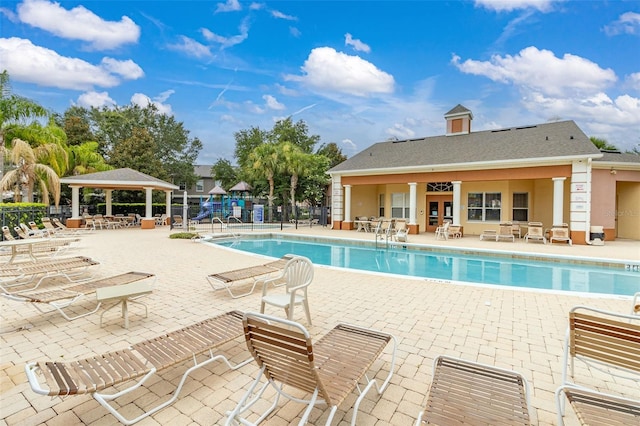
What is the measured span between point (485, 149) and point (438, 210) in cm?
454

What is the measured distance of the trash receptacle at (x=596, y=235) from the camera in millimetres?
13875

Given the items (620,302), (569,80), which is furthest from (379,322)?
(569,80)

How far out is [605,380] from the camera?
326 centimetres

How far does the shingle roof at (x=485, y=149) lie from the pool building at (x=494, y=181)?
0.05m

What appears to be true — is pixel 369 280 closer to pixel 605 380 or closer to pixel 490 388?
pixel 605 380

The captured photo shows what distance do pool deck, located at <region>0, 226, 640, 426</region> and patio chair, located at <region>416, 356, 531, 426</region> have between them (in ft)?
1.25

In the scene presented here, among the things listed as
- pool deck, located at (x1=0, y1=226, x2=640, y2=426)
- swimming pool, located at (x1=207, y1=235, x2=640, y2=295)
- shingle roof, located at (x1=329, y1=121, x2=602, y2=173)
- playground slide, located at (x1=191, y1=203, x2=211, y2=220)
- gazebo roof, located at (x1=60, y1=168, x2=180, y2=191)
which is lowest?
swimming pool, located at (x1=207, y1=235, x2=640, y2=295)

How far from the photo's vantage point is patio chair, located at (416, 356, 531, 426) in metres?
2.12

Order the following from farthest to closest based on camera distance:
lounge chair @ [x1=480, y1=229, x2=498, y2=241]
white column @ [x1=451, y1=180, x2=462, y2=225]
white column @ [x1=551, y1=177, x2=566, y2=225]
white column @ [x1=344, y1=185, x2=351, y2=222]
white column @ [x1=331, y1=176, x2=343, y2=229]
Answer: white column @ [x1=331, y1=176, x2=343, y2=229] < white column @ [x1=344, y1=185, x2=351, y2=222] < white column @ [x1=451, y1=180, x2=462, y2=225] < lounge chair @ [x1=480, y1=229, x2=498, y2=241] < white column @ [x1=551, y1=177, x2=566, y2=225]

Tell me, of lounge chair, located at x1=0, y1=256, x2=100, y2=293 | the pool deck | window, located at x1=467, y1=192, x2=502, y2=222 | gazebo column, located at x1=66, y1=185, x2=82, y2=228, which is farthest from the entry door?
gazebo column, located at x1=66, y1=185, x2=82, y2=228

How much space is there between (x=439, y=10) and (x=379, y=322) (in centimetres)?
2172

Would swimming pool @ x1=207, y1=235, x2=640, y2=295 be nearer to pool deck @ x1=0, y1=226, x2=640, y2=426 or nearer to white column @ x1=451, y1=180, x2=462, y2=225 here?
pool deck @ x1=0, y1=226, x2=640, y2=426

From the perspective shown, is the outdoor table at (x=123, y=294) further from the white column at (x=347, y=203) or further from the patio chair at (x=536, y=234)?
the white column at (x=347, y=203)

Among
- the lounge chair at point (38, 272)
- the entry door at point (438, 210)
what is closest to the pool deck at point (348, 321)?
the lounge chair at point (38, 272)
